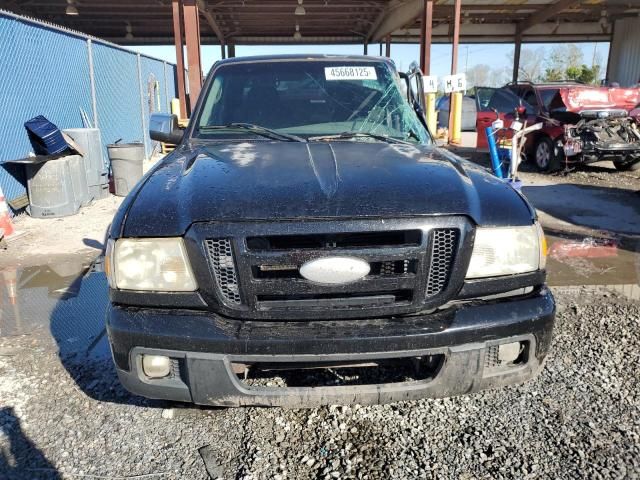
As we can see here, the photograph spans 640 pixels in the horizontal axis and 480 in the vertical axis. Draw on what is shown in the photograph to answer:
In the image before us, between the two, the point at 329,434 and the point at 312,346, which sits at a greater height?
the point at 312,346

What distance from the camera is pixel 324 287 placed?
2133mm

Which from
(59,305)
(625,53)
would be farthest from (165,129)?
(625,53)

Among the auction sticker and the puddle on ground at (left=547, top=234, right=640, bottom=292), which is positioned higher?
the auction sticker

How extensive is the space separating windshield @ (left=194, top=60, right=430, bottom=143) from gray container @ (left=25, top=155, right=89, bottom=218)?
4.64 metres

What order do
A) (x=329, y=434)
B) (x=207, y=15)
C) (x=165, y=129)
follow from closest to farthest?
(x=329, y=434) → (x=165, y=129) → (x=207, y=15)

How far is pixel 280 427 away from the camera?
2.70 m

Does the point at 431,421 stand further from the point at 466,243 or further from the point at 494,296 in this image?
the point at 466,243

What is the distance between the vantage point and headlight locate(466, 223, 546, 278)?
2232 millimetres

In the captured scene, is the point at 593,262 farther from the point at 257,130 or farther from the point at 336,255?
the point at 336,255

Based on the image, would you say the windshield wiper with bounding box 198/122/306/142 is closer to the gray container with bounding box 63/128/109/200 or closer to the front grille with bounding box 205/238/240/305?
the front grille with bounding box 205/238/240/305

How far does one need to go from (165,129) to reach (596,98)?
10.1 meters

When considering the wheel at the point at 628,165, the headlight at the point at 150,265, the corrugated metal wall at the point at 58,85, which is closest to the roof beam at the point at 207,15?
the corrugated metal wall at the point at 58,85

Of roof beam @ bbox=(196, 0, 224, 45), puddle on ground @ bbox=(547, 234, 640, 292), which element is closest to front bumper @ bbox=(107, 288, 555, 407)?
puddle on ground @ bbox=(547, 234, 640, 292)

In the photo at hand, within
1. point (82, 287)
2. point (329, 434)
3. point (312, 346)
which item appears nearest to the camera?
point (312, 346)
